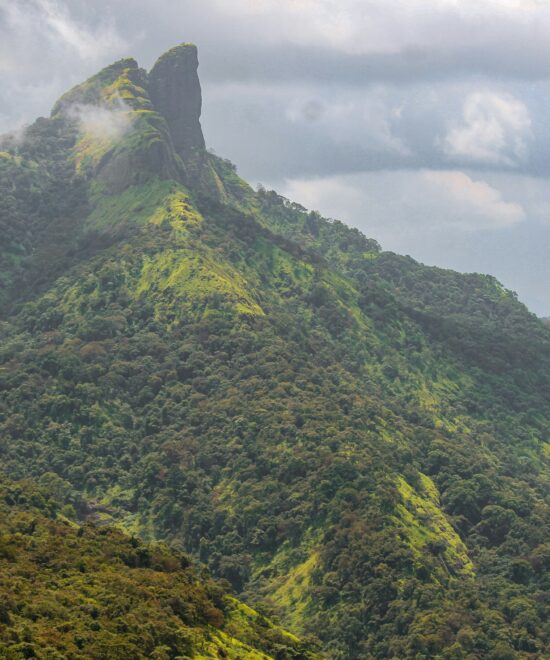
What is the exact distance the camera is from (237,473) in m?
170

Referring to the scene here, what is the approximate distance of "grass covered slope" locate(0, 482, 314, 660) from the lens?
8562 centimetres

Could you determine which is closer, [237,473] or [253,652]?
[253,652]

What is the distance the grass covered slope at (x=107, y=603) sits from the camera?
8562 cm

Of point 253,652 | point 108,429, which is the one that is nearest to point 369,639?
point 253,652

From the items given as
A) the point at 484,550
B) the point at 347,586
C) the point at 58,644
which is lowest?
the point at 58,644

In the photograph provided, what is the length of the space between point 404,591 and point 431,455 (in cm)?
5528

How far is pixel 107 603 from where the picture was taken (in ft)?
315

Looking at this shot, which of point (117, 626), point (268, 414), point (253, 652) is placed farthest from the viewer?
point (268, 414)

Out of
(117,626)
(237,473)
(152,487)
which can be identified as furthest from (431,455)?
(117,626)

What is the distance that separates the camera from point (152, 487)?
170 meters

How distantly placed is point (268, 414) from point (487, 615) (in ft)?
185

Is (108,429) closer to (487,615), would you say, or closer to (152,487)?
(152,487)

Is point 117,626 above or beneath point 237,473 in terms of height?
beneath

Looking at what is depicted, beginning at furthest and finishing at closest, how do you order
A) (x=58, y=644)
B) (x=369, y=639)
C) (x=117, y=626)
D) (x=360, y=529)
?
1. (x=360, y=529)
2. (x=369, y=639)
3. (x=117, y=626)
4. (x=58, y=644)
